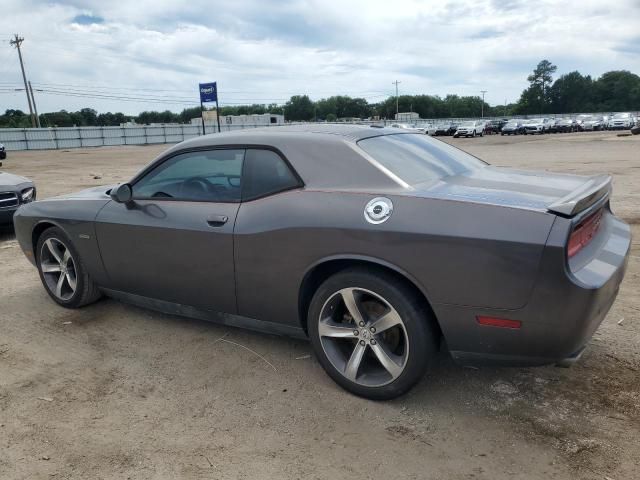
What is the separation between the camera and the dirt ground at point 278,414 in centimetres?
249

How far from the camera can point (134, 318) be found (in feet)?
14.3

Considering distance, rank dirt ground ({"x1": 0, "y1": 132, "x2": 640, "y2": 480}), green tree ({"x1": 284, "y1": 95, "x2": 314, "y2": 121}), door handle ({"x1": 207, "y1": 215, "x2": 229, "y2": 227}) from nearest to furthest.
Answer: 1. dirt ground ({"x1": 0, "y1": 132, "x2": 640, "y2": 480})
2. door handle ({"x1": 207, "y1": 215, "x2": 229, "y2": 227})
3. green tree ({"x1": 284, "y1": 95, "x2": 314, "y2": 121})

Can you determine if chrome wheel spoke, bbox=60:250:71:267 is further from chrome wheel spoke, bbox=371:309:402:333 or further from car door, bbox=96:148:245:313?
chrome wheel spoke, bbox=371:309:402:333

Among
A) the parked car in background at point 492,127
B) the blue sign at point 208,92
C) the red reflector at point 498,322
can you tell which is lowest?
the parked car in background at point 492,127

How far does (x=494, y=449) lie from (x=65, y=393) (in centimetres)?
252

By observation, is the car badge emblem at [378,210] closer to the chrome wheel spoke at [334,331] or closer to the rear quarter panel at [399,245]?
the rear quarter panel at [399,245]

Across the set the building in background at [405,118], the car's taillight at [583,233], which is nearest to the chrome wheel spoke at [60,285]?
the car's taillight at [583,233]

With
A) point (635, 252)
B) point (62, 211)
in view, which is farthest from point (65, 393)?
point (635, 252)

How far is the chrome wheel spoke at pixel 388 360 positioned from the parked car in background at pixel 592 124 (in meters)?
59.4

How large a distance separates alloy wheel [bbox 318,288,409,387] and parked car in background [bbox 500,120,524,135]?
170 feet

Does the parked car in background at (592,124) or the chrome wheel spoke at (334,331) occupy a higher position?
the chrome wheel spoke at (334,331)

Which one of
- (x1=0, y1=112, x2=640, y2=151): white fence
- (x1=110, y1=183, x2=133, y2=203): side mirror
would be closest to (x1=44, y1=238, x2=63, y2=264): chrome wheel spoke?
(x1=110, y1=183, x2=133, y2=203): side mirror

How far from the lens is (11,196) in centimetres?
757

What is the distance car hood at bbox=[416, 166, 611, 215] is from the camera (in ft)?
8.48
